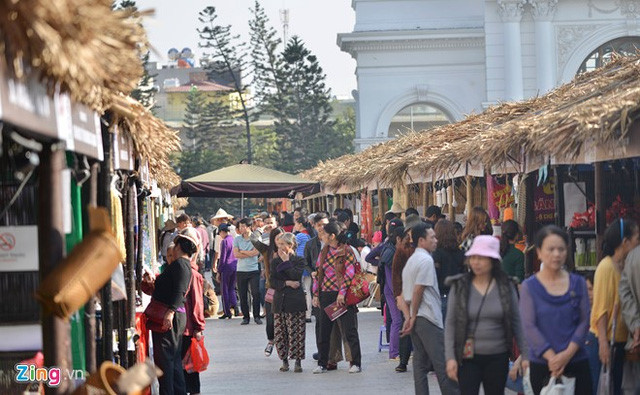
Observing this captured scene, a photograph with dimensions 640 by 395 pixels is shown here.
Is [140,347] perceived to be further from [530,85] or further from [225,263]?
[530,85]

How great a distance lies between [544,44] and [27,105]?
46.5m

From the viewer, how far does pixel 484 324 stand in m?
9.48

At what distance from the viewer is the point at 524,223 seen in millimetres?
15305

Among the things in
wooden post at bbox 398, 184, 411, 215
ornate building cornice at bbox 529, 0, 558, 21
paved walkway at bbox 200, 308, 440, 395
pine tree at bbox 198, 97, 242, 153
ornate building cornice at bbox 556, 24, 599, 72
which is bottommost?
paved walkway at bbox 200, 308, 440, 395

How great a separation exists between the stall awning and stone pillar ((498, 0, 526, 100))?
27.6 metres

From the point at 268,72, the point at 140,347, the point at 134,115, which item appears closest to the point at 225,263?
the point at 140,347

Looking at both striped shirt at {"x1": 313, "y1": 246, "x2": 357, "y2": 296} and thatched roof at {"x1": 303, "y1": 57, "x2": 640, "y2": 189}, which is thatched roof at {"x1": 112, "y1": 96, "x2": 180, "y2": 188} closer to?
striped shirt at {"x1": 313, "y1": 246, "x2": 357, "y2": 296}

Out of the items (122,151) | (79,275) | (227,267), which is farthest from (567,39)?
(79,275)

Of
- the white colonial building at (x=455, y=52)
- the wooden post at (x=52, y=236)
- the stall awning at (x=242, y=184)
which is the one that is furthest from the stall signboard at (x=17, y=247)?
the white colonial building at (x=455, y=52)

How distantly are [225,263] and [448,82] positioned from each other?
29826 mm

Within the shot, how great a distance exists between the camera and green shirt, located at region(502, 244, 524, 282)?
13.3 meters

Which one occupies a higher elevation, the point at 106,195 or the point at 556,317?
the point at 106,195

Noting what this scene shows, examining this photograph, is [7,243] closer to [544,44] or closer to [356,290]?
[356,290]

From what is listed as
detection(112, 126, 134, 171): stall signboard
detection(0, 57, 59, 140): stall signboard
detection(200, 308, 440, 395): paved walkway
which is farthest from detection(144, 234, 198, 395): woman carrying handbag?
detection(0, 57, 59, 140): stall signboard
